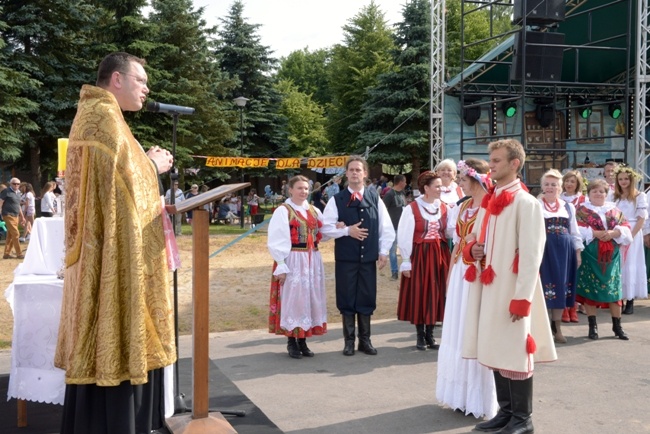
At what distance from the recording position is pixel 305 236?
660cm

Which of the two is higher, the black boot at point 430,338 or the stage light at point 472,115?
the stage light at point 472,115

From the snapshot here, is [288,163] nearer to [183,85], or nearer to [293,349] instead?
[183,85]

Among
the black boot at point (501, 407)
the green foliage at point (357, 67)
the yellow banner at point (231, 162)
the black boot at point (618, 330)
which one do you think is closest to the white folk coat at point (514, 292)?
the black boot at point (501, 407)

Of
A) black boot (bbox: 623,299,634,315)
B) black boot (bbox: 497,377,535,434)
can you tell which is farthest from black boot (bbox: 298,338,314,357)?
black boot (bbox: 623,299,634,315)

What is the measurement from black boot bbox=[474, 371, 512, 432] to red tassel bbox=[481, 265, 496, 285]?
2.03 ft

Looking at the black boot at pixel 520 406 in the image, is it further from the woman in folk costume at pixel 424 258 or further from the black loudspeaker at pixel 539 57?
the black loudspeaker at pixel 539 57

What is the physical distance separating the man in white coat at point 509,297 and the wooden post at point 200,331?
67.4 inches

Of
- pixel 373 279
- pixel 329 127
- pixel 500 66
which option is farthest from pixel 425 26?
pixel 373 279

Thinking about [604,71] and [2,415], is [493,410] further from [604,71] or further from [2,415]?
[604,71]

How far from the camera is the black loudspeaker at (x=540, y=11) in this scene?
1245 cm

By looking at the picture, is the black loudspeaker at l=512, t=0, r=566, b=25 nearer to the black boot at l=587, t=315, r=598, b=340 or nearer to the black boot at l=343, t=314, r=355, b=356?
the black boot at l=587, t=315, r=598, b=340

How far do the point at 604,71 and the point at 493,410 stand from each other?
52.7ft

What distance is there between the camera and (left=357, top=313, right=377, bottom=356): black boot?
22.0 feet

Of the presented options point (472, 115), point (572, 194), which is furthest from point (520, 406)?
point (472, 115)
